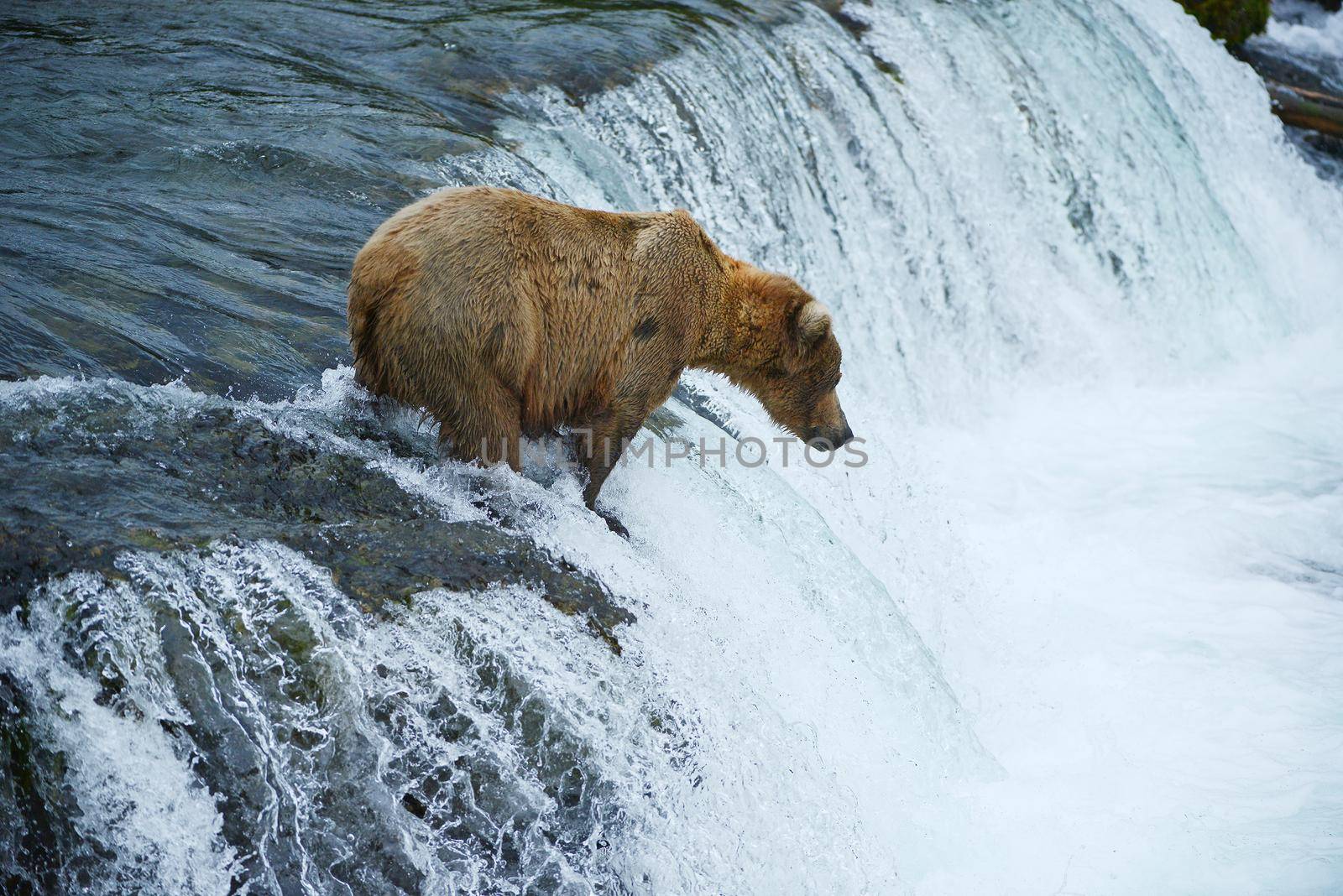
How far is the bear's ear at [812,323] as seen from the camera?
5.16m

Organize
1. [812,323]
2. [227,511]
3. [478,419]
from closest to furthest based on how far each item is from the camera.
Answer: [227,511], [478,419], [812,323]

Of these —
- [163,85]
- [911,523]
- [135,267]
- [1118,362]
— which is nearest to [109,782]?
[135,267]

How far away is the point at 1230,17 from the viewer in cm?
1362

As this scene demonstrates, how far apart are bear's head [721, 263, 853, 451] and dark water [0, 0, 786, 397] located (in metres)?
1.79

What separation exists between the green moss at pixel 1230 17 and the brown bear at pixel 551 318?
35.2 feet

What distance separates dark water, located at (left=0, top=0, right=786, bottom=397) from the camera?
196 inches

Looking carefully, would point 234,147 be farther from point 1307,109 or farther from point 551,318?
point 1307,109

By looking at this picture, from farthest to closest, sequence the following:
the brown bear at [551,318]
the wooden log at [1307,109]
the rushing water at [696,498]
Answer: the wooden log at [1307,109] < the brown bear at [551,318] < the rushing water at [696,498]

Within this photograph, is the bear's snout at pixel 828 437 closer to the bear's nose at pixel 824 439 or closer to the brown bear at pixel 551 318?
the bear's nose at pixel 824 439

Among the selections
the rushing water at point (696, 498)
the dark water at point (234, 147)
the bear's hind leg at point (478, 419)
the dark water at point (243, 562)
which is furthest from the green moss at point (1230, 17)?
the bear's hind leg at point (478, 419)

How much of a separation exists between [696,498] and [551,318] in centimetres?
126

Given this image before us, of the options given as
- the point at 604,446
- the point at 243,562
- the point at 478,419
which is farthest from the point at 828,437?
the point at 243,562

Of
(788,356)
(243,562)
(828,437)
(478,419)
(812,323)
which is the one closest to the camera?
(243,562)

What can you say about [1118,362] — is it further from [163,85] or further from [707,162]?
[163,85]
